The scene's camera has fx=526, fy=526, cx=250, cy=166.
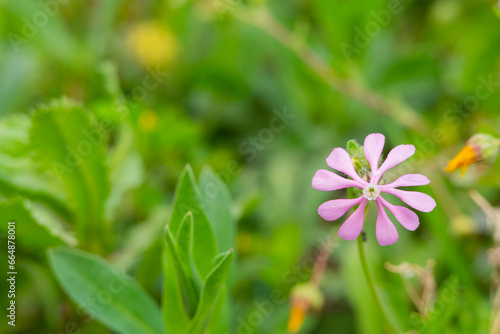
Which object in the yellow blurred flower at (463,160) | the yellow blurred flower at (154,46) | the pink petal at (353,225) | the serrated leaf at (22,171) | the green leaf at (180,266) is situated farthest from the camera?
the yellow blurred flower at (154,46)

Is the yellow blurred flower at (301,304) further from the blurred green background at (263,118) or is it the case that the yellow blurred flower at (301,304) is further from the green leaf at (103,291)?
the green leaf at (103,291)

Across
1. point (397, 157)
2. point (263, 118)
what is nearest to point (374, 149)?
point (397, 157)

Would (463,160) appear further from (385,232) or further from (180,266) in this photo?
(180,266)

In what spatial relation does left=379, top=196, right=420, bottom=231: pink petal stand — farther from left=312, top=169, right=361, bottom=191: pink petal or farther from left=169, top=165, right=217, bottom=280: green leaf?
left=169, top=165, right=217, bottom=280: green leaf

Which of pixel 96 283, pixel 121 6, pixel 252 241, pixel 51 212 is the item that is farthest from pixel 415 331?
pixel 121 6

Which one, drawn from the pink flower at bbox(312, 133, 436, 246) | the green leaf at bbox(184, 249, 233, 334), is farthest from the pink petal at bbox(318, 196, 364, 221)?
the green leaf at bbox(184, 249, 233, 334)

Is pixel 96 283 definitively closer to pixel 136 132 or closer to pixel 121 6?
pixel 136 132

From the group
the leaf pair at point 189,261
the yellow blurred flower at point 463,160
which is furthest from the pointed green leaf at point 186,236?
the yellow blurred flower at point 463,160
